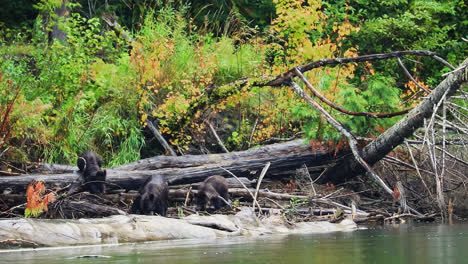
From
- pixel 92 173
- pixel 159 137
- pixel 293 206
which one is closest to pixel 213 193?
pixel 293 206

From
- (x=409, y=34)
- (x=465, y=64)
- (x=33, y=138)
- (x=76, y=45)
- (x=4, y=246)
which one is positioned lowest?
(x=4, y=246)

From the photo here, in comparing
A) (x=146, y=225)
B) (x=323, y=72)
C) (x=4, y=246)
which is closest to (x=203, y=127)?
(x=323, y=72)

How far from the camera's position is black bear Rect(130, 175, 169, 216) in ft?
33.6

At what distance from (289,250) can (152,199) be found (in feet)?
12.7

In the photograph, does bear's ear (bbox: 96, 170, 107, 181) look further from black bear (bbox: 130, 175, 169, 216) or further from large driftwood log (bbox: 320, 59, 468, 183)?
large driftwood log (bbox: 320, 59, 468, 183)

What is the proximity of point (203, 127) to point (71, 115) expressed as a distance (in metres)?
2.71

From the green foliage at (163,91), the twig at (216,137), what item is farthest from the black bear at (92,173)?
the twig at (216,137)

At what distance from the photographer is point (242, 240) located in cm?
824

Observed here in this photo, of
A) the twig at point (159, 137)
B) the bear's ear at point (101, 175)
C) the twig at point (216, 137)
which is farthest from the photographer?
the twig at point (216, 137)

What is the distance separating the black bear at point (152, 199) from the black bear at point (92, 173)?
61 centimetres

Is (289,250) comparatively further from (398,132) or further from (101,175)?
(398,132)

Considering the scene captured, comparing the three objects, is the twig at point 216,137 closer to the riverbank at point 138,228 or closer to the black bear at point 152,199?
the black bear at point 152,199

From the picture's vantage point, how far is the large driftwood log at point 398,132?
9.80 meters

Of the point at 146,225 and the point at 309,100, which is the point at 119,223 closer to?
the point at 146,225
